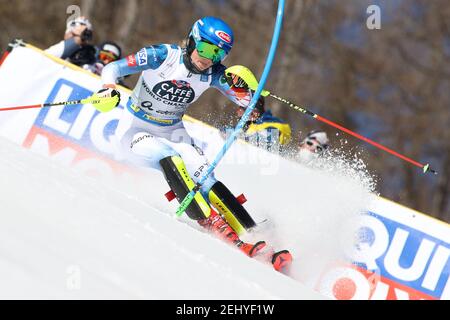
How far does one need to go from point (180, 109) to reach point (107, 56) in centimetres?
353

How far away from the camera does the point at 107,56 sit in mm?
9328

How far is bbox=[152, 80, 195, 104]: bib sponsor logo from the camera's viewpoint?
5.82m

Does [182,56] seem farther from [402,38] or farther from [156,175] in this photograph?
[402,38]

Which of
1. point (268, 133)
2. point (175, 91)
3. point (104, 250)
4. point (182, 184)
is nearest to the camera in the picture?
point (104, 250)

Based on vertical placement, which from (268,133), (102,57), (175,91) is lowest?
(102,57)

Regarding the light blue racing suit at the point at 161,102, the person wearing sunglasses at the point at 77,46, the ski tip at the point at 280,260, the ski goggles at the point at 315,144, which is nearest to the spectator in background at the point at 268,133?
the ski goggles at the point at 315,144

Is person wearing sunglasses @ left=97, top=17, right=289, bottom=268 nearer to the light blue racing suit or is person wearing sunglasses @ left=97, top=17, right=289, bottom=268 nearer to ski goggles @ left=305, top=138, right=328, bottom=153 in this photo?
the light blue racing suit

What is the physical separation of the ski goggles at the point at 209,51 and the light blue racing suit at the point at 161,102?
0.78 feet

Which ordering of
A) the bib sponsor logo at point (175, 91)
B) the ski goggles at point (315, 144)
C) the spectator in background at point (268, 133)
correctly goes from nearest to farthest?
the bib sponsor logo at point (175, 91)
the spectator in background at point (268, 133)
the ski goggles at point (315, 144)

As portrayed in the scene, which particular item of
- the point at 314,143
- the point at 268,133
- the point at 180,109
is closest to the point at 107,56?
the point at 268,133

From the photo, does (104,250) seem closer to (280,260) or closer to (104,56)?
(280,260)

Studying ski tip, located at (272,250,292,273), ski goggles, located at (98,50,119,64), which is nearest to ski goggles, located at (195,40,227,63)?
ski tip, located at (272,250,292,273)

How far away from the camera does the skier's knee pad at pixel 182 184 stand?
18.2 feet

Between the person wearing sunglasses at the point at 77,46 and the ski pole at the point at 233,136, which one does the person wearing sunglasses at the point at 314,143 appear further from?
the person wearing sunglasses at the point at 77,46
